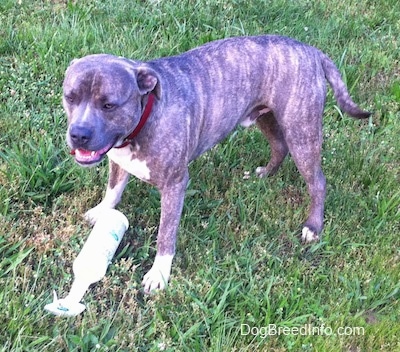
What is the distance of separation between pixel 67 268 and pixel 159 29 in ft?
7.80

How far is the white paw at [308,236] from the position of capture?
3.54 metres

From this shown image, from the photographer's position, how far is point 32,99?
4.08 m

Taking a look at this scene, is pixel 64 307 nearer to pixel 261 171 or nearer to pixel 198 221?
pixel 198 221

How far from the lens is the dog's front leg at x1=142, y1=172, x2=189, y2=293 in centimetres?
308

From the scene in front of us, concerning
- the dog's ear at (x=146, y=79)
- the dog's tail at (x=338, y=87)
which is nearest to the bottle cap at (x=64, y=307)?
the dog's ear at (x=146, y=79)

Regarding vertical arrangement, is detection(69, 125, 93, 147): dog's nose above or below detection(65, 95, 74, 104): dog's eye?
below

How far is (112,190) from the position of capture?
11.3 ft

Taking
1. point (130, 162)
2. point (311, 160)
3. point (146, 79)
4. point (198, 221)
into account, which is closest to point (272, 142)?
point (311, 160)

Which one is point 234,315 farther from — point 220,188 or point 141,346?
point 220,188

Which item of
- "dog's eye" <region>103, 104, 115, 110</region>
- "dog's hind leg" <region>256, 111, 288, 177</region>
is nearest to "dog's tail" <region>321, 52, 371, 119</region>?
"dog's hind leg" <region>256, 111, 288, 177</region>

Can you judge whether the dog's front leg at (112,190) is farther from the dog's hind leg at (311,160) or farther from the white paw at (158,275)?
the dog's hind leg at (311,160)

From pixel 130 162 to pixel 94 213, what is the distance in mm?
591

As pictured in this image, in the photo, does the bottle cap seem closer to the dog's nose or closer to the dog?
the dog

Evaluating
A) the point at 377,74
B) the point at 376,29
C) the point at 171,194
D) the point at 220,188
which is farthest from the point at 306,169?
the point at 376,29
